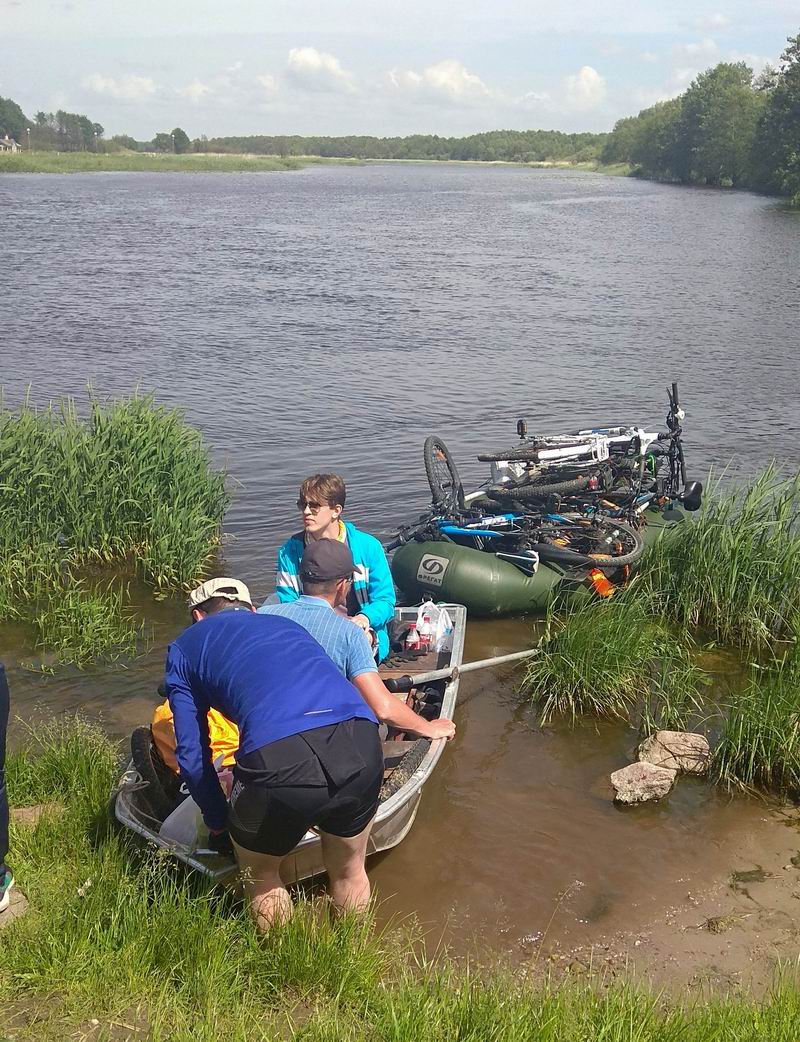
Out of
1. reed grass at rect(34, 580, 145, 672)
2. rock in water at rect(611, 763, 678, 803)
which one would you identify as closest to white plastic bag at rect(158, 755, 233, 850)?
rock in water at rect(611, 763, 678, 803)

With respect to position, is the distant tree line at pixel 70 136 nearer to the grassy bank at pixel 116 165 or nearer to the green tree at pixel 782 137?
the grassy bank at pixel 116 165

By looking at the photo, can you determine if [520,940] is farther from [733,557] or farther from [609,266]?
[609,266]

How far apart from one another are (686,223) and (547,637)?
149ft

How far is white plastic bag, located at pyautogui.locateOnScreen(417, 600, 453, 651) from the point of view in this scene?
7684mm

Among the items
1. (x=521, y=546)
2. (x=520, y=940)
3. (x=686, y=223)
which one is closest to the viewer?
(x=520, y=940)

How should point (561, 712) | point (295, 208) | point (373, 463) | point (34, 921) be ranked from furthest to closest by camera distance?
1. point (295, 208)
2. point (373, 463)
3. point (561, 712)
4. point (34, 921)

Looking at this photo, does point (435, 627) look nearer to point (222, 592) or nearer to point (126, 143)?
point (222, 592)

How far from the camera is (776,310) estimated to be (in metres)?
26.6

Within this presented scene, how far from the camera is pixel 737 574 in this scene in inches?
337

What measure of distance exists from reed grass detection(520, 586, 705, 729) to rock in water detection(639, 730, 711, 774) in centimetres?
35

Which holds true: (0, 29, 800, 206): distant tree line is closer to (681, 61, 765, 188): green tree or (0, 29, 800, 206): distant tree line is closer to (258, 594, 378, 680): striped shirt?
(681, 61, 765, 188): green tree

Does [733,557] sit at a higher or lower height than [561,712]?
higher

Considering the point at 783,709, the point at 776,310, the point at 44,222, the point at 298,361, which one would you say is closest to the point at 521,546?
the point at 783,709

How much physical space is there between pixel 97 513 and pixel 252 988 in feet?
20.7
